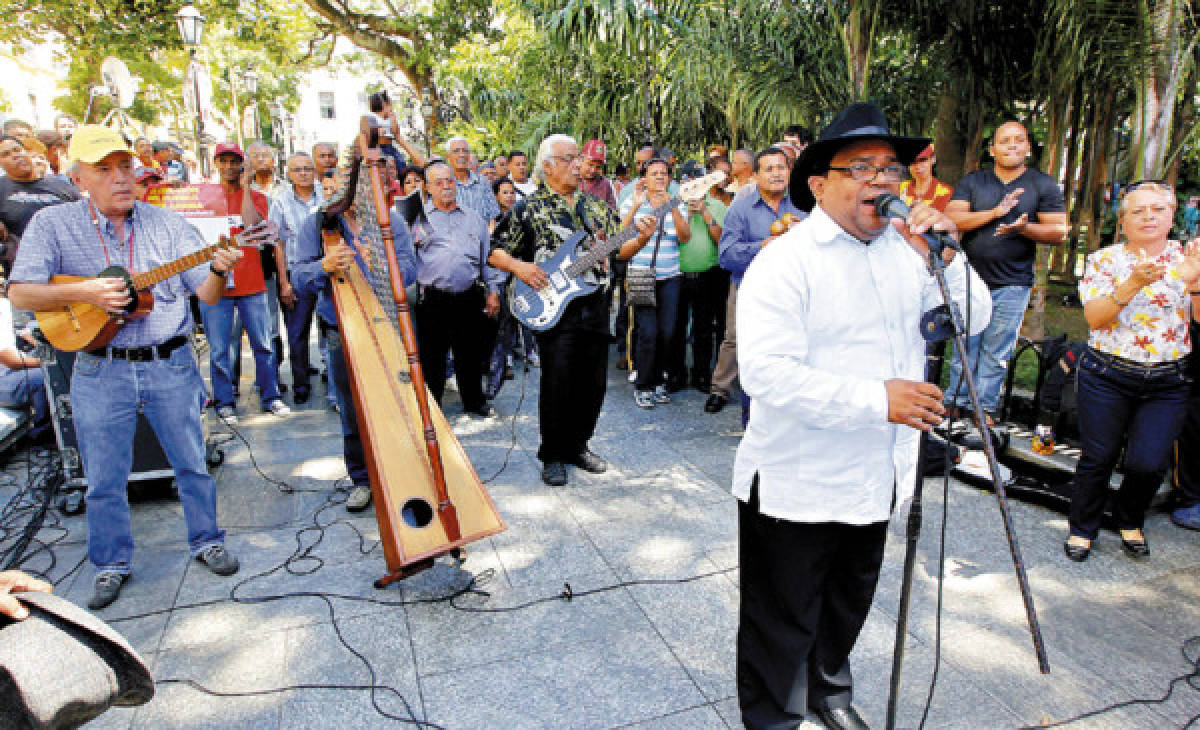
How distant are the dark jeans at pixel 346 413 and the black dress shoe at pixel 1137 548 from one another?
4501 mm

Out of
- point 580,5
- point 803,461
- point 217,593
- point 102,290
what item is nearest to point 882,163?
point 803,461

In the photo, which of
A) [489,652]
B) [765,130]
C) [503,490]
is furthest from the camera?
[765,130]

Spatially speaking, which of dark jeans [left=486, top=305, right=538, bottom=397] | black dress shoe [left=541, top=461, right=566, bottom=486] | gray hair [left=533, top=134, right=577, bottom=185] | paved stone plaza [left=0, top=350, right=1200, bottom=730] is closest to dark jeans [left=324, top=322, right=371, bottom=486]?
paved stone plaza [left=0, top=350, right=1200, bottom=730]

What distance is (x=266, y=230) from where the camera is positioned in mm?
3707

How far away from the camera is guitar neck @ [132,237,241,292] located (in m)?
3.48

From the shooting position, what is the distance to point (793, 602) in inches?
94.9

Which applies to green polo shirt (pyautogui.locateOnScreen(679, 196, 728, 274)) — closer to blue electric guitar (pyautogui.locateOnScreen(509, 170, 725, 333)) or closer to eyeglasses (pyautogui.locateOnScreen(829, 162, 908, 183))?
blue electric guitar (pyautogui.locateOnScreen(509, 170, 725, 333))

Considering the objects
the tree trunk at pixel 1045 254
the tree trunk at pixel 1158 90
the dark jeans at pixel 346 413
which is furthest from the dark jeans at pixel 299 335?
the tree trunk at pixel 1158 90

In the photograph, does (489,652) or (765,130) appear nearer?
(489,652)

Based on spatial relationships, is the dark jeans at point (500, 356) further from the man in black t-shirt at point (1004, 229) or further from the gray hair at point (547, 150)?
the man in black t-shirt at point (1004, 229)

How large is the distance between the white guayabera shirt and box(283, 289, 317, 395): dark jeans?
18.4ft

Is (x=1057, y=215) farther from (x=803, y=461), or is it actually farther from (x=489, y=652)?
(x=489, y=652)

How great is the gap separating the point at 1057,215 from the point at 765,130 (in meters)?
4.98

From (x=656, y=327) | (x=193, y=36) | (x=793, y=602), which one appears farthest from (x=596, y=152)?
(x=193, y=36)
